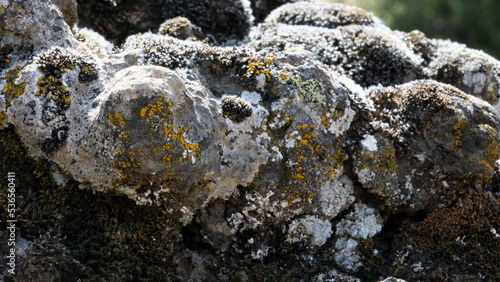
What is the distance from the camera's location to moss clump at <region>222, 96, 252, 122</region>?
4652 millimetres

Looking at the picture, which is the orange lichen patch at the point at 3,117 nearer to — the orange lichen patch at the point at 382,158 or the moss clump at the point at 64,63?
the moss clump at the point at 64,63

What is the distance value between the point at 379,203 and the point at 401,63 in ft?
8.01

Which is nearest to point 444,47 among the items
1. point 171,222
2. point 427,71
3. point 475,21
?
point 427,71

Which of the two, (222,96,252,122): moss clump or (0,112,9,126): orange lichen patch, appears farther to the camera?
(222,96,252,122): moss clump

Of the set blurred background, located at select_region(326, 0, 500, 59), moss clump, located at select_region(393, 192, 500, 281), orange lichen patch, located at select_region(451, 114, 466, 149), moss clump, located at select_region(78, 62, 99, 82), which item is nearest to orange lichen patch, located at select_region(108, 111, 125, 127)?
moss clump, located at select_region(78, 62, 99, 82)

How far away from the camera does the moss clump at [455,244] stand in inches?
191

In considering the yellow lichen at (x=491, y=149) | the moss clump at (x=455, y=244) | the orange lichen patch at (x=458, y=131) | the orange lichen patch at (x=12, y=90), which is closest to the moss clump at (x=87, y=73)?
the orange lichen patch at (x=12, y=90)

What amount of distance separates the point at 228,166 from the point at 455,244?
2.75 m

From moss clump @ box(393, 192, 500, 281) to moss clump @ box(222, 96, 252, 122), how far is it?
2.31 meters

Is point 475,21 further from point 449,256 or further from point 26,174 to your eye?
point 26,174

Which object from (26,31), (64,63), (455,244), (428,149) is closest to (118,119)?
(64,63)

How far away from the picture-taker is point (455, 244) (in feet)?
16.6

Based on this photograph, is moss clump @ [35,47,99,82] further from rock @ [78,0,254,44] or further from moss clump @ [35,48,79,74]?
rock @ [78,0,254,44]

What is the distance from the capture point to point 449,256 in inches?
196
